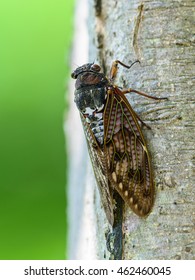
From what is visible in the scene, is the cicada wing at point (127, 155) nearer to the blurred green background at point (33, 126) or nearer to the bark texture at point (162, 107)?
the bark texture at point (162, 107)

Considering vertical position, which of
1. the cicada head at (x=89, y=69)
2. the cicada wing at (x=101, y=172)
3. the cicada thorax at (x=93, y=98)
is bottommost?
the cicada wing at (x=101, y=172)

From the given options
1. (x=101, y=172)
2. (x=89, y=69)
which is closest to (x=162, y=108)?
(x=101, y=172)

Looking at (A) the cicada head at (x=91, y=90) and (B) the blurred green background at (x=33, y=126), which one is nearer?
(A) the cicada head at (x=91, y=90)

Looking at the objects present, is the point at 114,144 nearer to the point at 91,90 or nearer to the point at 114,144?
the point at 114,144

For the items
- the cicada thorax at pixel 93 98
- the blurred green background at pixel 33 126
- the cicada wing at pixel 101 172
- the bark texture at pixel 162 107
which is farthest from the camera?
the blurred green background at pixel 33 126

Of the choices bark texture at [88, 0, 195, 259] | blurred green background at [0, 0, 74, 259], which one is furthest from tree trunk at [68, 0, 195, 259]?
blurred green background at [0, 0, 74, 259]

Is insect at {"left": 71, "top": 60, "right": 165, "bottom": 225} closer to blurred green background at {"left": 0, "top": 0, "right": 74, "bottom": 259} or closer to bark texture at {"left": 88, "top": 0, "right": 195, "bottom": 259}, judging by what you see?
bark texture at {"left": 88, "top": 0, "right": 195, "bottom": 259}

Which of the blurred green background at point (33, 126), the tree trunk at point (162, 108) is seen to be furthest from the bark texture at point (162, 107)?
the blurred green background at point (33, 126)
